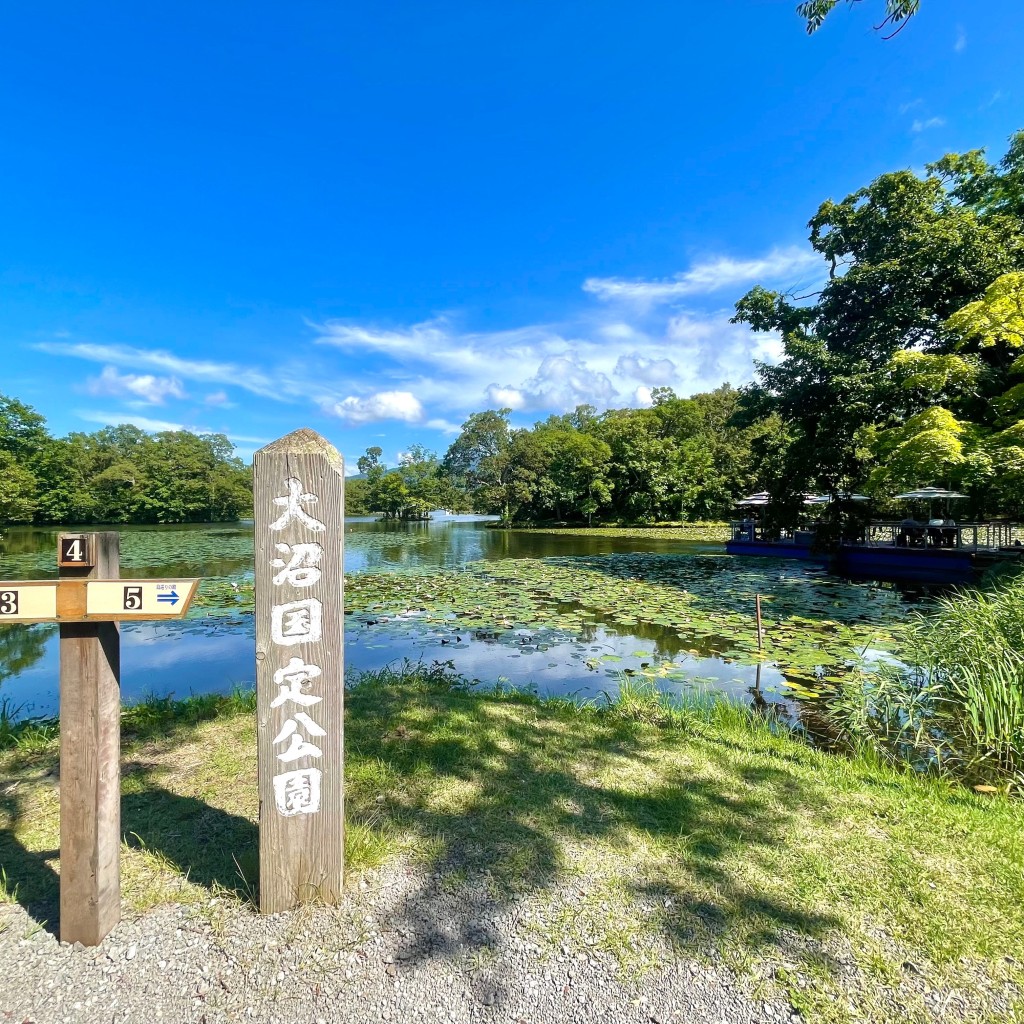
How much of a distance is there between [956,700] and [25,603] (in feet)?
15.5

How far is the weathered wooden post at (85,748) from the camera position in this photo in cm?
138

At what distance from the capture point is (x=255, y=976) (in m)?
1.36

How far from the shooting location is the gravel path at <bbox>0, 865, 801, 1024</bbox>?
127 centimetres

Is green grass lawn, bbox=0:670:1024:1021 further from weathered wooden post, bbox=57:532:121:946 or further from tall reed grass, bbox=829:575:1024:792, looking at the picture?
tall reed grass, bbox=829:575:1024:792

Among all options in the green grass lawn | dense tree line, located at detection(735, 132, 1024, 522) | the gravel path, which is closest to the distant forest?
dense tree line, located at detection(735, 132, 1024, 522)

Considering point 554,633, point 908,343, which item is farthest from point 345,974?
point 908,343

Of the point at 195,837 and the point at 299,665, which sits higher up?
the point at 299,665

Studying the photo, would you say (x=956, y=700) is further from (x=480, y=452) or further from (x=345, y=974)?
(x=480, y=452)

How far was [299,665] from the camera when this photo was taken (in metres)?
1.50

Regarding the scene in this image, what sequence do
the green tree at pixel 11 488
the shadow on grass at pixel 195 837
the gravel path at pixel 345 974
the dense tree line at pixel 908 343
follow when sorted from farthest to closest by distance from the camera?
the green tree at pixel 11 488, the dense tree line at pixel 908 343, the shadow on grass at pixel 195 837, the gravel path at pixel 345 974

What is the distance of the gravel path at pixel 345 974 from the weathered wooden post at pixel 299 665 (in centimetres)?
15

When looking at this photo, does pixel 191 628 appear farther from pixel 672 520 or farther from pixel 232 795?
pixel 672 520

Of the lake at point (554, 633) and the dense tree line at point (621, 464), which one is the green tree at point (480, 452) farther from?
the lake at point (554, 633)

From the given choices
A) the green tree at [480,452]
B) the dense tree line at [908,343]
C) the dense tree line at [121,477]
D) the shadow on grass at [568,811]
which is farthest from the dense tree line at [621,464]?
the shadow on grass at [568,811]
